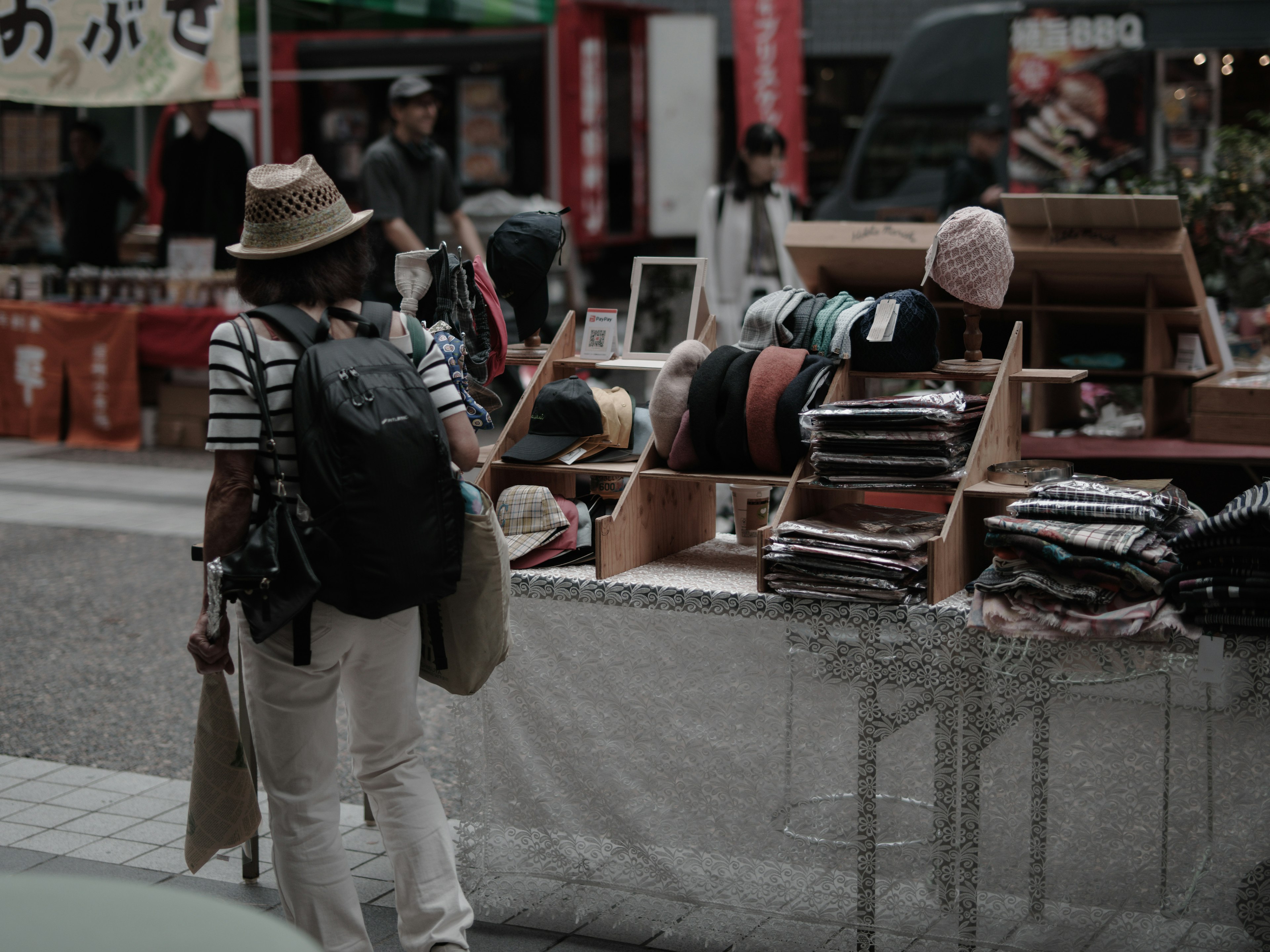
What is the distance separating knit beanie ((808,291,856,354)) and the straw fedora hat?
1.12 metres

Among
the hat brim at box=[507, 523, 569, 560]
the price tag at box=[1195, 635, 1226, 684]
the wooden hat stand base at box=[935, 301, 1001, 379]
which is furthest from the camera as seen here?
the hat brim at box=[507, 523, 569, 560]

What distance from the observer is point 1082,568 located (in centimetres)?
292

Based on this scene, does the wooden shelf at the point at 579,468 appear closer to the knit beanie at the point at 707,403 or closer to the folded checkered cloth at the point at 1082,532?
the knit beanie at the point at 707,403

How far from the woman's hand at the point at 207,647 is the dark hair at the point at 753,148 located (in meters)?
5.62

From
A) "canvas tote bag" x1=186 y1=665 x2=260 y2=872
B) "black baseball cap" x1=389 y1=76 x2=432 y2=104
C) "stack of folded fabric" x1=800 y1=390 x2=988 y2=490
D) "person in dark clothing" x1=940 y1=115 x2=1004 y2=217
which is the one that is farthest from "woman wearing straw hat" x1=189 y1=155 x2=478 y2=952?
"person in dark clothing" x1=940 y1=115 x2=1004 y2=217

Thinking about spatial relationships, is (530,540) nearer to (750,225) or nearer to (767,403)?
(767,403)

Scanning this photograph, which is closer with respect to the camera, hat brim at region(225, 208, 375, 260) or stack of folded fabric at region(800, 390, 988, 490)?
hat brim at region(225, 208, 375, 260)

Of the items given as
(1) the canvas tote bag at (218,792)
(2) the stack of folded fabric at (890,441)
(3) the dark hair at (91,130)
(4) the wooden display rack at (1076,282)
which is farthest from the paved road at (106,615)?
(3) the dark hair at (91,130)

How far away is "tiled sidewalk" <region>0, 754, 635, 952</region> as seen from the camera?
3.45 m

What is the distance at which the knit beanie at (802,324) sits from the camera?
3.50 m

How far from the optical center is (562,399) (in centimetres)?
359

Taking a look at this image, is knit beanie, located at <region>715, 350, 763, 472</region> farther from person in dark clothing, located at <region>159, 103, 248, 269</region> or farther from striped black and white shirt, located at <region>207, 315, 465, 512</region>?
person in dark clothing, located at <region>159, 103, 248, 269</region>

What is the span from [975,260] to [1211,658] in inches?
43.2

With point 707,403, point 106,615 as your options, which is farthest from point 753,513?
point 106,615
